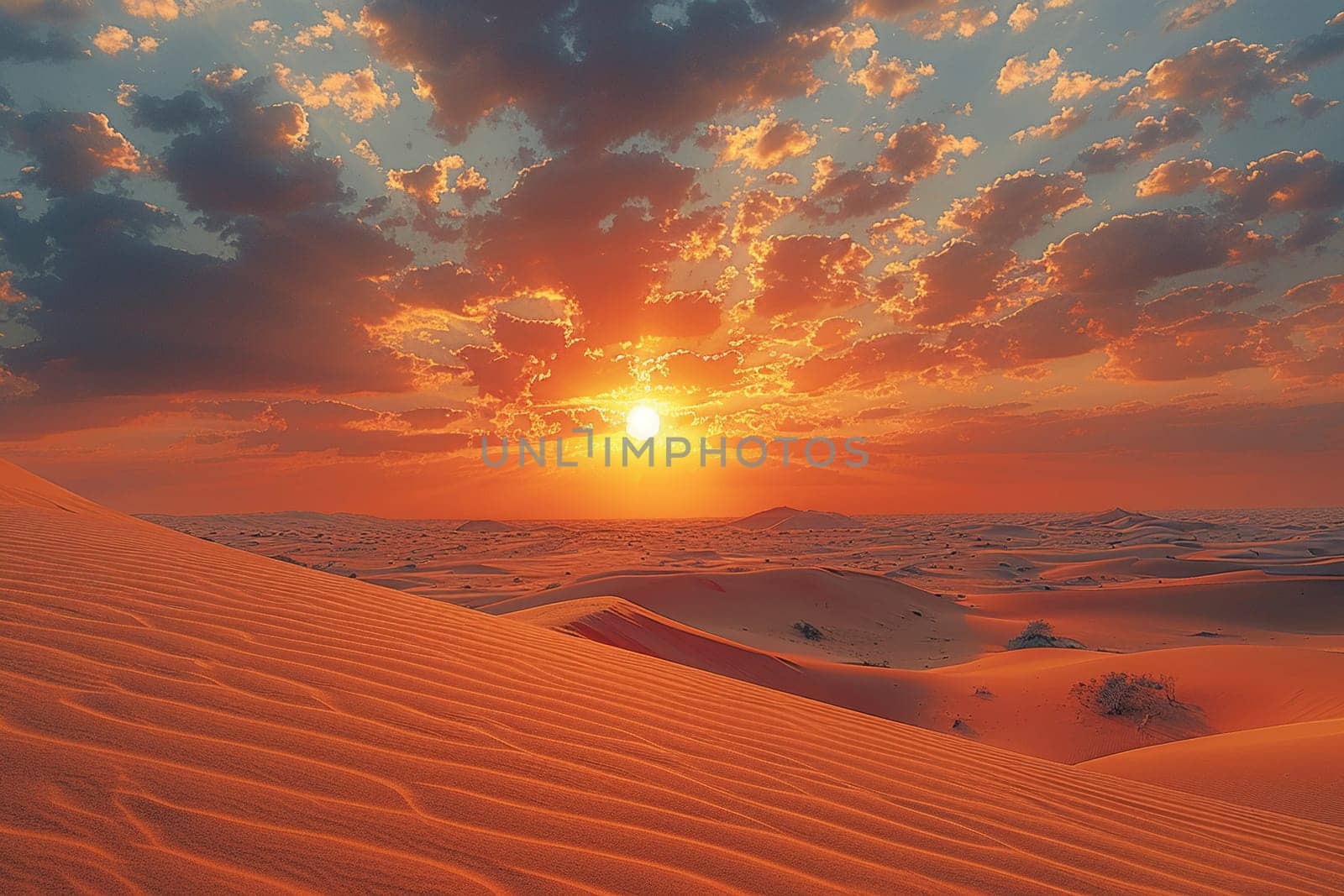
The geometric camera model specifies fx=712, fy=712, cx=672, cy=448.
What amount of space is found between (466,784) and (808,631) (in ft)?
50.0

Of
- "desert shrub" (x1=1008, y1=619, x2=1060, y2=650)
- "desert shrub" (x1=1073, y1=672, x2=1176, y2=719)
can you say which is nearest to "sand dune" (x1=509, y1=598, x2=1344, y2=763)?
"desert shrub" (x1=1073, y1=672, x2=1176, y2=719)

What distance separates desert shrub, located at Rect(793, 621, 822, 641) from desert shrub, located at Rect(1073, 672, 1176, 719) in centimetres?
738

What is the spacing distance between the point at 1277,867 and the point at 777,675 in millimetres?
7324

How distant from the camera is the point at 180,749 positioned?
2.04 metres

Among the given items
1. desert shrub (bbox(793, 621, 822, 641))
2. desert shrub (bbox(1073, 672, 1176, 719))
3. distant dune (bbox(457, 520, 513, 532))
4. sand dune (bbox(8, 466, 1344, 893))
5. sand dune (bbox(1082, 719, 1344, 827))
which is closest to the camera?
sand dune (bbox(8, 466, 1344, 893))

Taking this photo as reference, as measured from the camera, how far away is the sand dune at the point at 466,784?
67.1 inches

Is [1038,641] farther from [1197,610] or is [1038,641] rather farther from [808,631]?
[1197,610]

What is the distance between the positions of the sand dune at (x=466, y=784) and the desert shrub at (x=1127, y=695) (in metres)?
5.29

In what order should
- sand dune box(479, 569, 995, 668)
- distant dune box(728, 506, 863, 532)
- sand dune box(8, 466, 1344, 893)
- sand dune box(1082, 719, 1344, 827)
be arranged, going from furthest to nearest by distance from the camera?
distant dune box(728, 506, 863, 532)
sand dune box(479, 569, 995, 668)
sand dune box(1082, 719, 1344, 827)
sand dune box(8, 466, 1344, 893)

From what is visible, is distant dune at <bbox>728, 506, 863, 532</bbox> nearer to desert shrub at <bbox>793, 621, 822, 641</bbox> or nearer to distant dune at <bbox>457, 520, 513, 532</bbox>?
distant dune at <bbox>457, 520, 513, 532</bbox>

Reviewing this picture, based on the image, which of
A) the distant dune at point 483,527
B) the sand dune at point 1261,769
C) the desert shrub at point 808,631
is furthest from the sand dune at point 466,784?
the distant dune at point 483,527

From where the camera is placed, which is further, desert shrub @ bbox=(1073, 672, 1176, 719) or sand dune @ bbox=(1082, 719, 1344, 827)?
desert shrub @ bbox=(1073, 672, 1176, 719)

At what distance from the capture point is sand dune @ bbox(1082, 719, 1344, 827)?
4.14 m

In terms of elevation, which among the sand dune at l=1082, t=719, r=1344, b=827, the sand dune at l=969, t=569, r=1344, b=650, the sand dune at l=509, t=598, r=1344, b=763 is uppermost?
the sand dune at l=1082, t=719, r=1344, b=827
